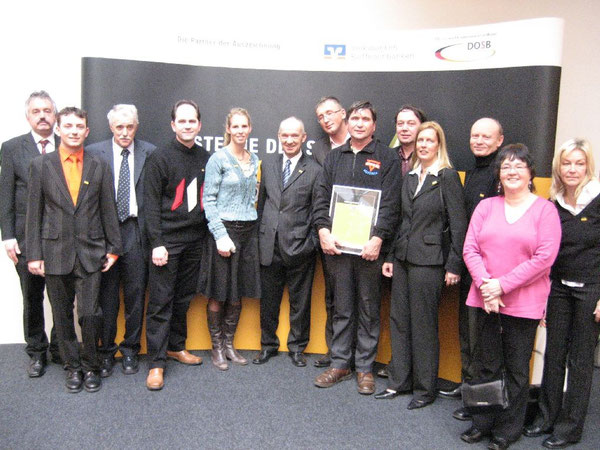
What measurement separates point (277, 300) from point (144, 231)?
1.09 meters

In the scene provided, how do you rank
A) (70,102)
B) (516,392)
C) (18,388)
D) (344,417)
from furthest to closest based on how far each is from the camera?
(70,102), (18,388), (344,417), (516,392)

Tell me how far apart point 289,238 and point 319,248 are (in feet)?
0.76

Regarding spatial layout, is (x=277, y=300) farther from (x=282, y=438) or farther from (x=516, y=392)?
(x=516, y=392)

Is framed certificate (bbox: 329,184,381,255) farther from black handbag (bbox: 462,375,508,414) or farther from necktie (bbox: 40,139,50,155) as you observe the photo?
necktie (bbox: 40,139,50,155)

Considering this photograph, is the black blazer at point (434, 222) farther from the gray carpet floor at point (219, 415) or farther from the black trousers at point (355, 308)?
the gray carpet floor at point (219, 415)

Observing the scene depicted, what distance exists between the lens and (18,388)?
3.35m

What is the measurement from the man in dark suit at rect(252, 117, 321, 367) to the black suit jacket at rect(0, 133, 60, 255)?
1.57 m

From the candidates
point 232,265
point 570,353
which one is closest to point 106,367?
point 232,265

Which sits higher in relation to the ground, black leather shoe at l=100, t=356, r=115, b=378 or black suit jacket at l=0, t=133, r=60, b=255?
black suit jacket at l=0, t=133, r=60, b=255

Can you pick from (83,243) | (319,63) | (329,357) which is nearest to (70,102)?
(83,243)

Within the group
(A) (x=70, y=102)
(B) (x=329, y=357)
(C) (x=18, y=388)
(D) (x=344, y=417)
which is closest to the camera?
(D) (x=344, y=417)

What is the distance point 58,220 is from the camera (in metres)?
3.17

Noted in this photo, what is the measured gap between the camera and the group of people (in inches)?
106

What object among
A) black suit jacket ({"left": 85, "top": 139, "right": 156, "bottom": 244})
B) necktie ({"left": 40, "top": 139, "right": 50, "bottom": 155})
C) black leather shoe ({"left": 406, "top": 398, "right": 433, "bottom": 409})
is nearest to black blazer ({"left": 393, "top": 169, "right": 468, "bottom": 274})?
black leather shoe ({"left": 406, "top": 398, "right": 433, "bottom": 409})
